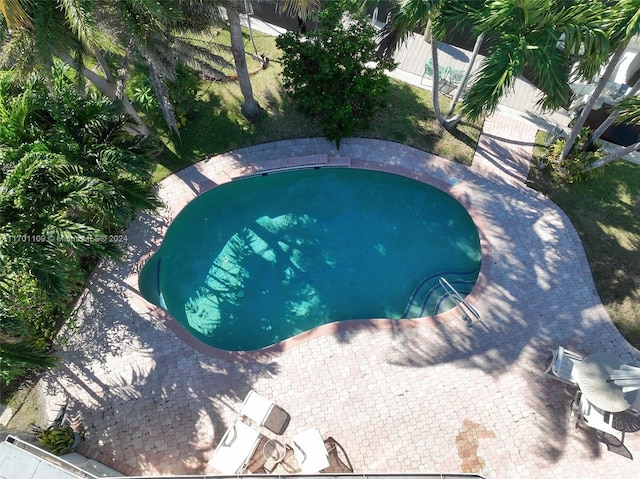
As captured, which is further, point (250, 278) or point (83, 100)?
point (250, 278)

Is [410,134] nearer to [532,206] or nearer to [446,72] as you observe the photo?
[446,72]

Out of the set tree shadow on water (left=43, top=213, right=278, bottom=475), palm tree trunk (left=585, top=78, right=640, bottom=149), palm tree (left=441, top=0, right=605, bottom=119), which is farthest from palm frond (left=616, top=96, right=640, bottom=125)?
tree shadow on water (left=43, top=213, right=278, bottom=475)

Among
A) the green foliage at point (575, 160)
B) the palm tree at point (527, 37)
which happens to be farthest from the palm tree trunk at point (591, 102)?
the palm tree at point (527, 37)

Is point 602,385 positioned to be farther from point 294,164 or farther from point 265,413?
point 294,164

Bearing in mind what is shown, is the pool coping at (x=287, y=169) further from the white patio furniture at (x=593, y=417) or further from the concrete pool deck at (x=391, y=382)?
the white patio furniture at (x=593, y=417)

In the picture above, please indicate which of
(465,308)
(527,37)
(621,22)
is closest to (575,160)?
(621,22)

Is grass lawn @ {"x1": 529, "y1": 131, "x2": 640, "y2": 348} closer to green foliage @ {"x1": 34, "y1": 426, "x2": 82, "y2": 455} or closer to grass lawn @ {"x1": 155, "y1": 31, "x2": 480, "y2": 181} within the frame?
grass lawn @ {"x1": 155, "y1": 31, "x2": 480, "y2": 181}

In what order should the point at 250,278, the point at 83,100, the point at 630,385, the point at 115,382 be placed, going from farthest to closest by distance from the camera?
the point at 250,278, the point at 115,382, the point at 83,100, the point at 630,385

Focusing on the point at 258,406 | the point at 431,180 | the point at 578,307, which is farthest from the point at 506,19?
the point at 258,406
